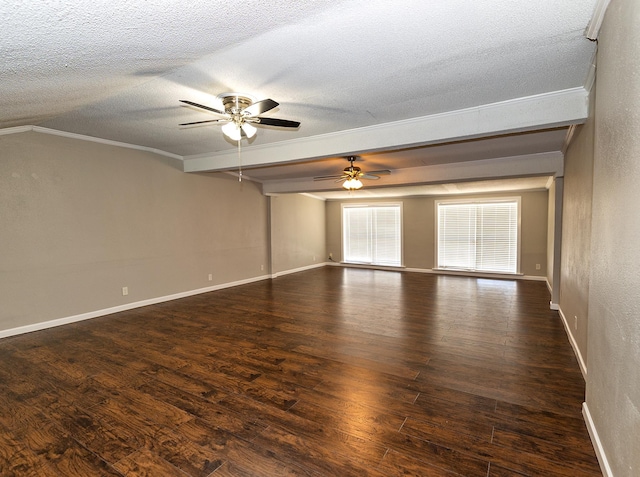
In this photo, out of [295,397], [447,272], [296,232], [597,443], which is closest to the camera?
[597,443]

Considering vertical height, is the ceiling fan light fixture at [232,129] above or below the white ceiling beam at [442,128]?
below

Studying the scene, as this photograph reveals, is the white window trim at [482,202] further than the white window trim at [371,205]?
No

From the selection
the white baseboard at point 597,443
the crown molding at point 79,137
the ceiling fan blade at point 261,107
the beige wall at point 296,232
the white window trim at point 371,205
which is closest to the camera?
the white baseboard at point 597,443

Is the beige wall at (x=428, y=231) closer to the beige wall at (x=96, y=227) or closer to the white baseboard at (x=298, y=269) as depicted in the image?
the white baseboard at (x=298, y=269)

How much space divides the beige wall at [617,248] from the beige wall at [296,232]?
6553 millimetres

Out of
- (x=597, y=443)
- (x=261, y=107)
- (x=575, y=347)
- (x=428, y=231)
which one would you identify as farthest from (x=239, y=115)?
(x=428, y=231)

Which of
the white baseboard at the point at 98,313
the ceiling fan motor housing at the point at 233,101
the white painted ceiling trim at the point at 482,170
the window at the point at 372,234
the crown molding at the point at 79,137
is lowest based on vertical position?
the white baseboard at the point at 98,313

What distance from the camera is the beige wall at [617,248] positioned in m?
1.27

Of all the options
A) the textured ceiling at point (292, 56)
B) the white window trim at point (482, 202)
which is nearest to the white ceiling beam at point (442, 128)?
the textured ceiling at point (292, 56)

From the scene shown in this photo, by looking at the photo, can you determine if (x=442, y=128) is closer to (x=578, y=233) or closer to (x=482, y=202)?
(x=578, y=233)

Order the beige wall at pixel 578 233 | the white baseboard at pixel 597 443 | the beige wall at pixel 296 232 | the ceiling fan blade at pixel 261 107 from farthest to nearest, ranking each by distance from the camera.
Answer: the beige wall at pixel 296 232 → the beige wall at pixel 578 233 → the ceiling fan blade at pixel 261 107 → the white baseboard at pixel 597 443

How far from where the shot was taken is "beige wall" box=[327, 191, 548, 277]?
7.29 m

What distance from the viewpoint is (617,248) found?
1461 mm

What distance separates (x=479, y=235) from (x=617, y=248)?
7.05m
